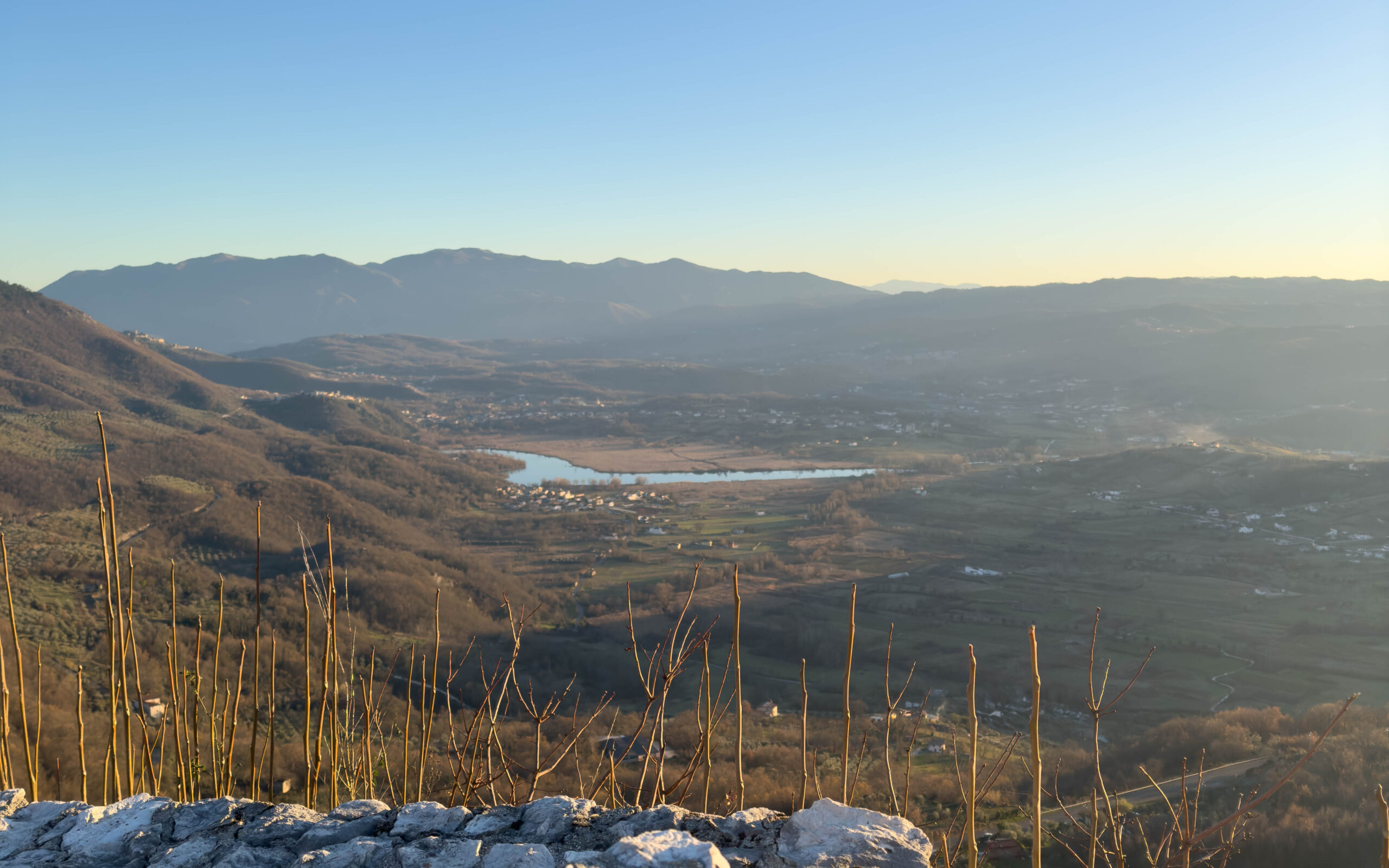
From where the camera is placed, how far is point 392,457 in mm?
66562

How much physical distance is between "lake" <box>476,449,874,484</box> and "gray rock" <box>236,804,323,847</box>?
74.9m

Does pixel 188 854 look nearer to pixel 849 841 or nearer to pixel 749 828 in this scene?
pixel 749 828

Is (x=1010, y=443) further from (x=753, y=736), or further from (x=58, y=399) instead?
(x=58, y=399)

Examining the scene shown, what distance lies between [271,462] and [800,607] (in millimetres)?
40012

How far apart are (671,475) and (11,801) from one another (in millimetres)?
81863

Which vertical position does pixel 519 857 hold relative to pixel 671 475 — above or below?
above

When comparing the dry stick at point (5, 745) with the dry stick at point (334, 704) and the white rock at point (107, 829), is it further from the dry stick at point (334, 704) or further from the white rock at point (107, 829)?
the dry stick at point (334, 704)

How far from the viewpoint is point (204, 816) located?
3104 millimetres

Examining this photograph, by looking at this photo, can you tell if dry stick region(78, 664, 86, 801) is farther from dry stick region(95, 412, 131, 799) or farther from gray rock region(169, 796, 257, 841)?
gray rock region(169, 796, 257, 841)

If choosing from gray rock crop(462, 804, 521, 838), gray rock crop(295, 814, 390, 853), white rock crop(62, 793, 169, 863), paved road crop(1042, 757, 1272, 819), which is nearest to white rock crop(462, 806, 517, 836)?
gray rock crop(462, 804, 521, 838)

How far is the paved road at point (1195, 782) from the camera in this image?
1493 cm

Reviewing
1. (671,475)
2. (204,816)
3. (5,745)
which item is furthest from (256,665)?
(671,475)

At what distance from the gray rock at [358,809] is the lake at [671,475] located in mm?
74835

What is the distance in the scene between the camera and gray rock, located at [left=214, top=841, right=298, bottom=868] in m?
2.84
